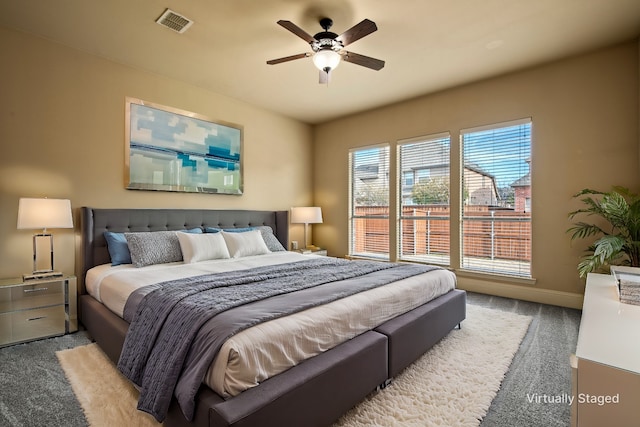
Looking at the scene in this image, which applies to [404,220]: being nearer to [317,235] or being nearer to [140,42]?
[317,235]

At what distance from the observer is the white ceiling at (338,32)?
259 cm

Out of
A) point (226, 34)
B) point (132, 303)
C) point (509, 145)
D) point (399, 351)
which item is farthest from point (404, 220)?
point (132, 303)

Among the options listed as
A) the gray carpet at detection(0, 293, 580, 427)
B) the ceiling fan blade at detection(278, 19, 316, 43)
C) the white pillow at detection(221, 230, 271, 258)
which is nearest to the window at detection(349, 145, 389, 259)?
the white pillow at detection(221, 230, 271, 258)

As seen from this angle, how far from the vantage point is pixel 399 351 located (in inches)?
81.1

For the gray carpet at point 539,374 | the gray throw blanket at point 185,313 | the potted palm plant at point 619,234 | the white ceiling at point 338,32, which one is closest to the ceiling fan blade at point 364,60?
the white ceiling at point 338,32

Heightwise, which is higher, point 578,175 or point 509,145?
point 509,145

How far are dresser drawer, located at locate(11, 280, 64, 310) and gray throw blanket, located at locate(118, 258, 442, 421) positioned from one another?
1.19m

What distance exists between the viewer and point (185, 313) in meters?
1.71

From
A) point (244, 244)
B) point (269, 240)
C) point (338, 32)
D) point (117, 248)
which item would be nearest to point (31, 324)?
point (117, 248)

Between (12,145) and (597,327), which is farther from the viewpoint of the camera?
(12,145)

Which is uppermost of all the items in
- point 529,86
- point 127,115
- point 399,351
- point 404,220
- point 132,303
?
point 529,86

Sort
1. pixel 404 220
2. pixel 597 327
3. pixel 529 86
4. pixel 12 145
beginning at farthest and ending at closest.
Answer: pixel 404 220 → pixel 529 86 → pixel 12 145 → pixel 597 327

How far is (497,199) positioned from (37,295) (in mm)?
5047

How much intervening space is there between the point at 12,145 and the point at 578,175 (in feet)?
18.8
